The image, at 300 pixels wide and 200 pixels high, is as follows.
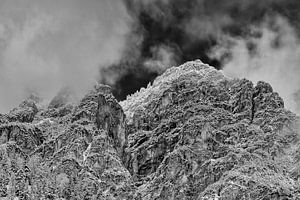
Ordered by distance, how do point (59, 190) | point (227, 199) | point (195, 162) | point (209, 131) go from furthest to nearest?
point (209, 131) < point (195, 162) < point (59, 190) < point (227, 199)

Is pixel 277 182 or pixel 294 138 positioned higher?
pixel 294 138

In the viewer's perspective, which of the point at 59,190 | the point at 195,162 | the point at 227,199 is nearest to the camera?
the point at 227,199

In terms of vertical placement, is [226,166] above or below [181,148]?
below

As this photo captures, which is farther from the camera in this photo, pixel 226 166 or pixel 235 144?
pixel 235 144

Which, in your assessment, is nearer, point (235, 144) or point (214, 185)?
point (214, 185)

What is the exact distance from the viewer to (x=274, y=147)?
185625mm

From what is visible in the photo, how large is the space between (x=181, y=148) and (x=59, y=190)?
38848mm

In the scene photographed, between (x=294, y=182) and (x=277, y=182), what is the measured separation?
6881mm

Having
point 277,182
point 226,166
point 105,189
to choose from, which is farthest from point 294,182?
point 105,189

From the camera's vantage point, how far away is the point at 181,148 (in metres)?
187

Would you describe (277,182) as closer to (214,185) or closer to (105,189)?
(214,185)

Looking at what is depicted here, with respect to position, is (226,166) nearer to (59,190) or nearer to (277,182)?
(277,182)

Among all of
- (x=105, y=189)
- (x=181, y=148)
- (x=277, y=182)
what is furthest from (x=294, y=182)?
(x=105, y=189)

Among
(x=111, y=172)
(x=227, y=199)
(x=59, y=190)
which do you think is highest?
(x=111, y=172)
